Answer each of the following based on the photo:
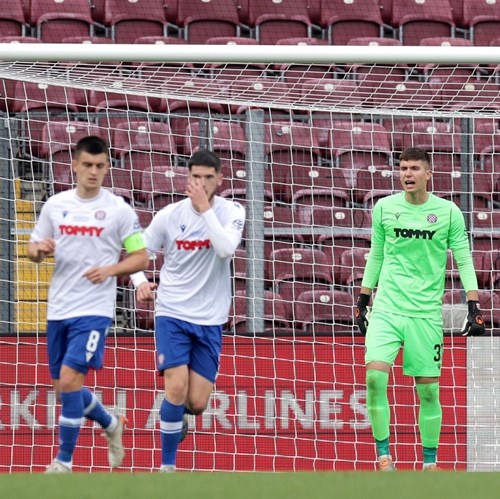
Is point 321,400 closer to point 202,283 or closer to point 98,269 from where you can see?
point 202,283

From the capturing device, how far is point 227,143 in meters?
9.16

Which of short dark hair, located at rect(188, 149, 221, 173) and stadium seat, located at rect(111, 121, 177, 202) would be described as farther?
stadium seat, located at rect(111, 121, 177, 202)

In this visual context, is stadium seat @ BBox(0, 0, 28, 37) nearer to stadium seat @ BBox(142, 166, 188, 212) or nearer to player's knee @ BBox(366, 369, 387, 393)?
stadium seat @ BBox(142, 166, 188, 212)

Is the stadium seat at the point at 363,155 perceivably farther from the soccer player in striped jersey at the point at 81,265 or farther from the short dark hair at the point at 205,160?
the soccer player in striped jersey at the point at 81,265

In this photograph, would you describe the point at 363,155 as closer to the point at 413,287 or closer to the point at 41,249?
the point at 413,287

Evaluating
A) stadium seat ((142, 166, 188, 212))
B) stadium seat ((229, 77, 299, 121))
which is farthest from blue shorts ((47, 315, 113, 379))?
stadium seat ((229, 77, 299, 121))

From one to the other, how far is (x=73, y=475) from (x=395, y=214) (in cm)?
294

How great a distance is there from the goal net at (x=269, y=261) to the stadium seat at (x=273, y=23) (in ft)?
7.65

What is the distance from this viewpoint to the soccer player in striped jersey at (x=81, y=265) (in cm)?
657

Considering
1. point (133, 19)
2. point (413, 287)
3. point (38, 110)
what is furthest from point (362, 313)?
point (133, 19)

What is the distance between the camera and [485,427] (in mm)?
9047

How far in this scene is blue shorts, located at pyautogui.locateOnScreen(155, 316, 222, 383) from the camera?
7043mm

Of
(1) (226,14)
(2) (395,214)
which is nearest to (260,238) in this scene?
(2) (395,214)

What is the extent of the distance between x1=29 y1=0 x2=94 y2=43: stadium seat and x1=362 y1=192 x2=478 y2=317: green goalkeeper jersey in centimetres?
471
